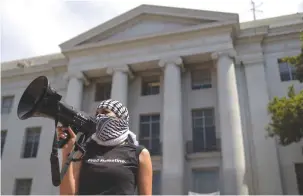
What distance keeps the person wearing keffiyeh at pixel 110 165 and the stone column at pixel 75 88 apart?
17233 millimetres

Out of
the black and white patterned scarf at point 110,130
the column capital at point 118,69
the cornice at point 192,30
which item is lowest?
the black and white patterned scarf at point 110,130

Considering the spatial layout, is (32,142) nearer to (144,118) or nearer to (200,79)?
(144,118)

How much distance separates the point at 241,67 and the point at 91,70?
30.3 feet

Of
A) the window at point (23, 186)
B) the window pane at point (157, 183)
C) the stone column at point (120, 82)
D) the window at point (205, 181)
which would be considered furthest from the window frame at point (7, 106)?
the window at point (205, 181)

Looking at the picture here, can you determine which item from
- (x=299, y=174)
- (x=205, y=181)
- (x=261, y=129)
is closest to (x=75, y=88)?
(x=205, y=181)

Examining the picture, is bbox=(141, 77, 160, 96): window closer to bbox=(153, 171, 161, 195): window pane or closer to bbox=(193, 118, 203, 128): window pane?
bbox=(193, 118, 203, 128): window pane

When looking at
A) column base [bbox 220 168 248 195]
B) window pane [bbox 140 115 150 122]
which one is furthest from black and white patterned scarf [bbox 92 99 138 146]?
window pane [bbox 140 115 150 122]

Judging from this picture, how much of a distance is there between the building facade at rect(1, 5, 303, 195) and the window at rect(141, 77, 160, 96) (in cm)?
7

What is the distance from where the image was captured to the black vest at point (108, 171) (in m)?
2.27

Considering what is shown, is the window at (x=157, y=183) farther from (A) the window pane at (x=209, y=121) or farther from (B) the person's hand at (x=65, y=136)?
(B) the person's hand at (x=65, y=136)

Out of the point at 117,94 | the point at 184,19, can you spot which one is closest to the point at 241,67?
the point at 184,19

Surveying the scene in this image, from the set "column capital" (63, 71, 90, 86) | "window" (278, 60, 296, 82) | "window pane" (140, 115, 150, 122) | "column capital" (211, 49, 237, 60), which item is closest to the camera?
"column capital" (211, 49, 237, 60)

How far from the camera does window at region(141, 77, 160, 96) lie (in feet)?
64.5

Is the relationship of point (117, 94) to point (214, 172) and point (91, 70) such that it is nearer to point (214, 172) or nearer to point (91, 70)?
point (91, 70)
